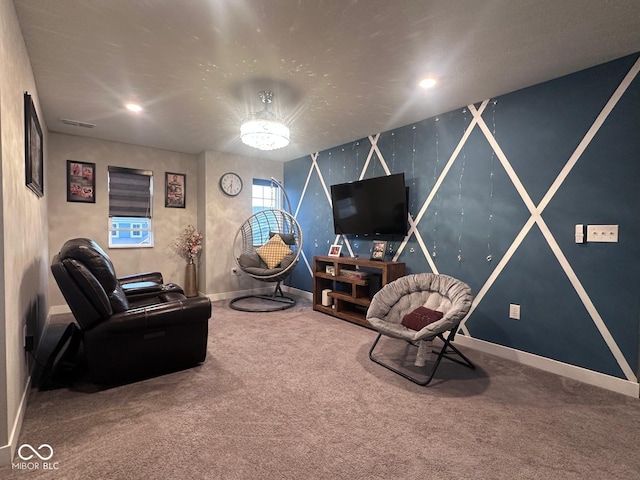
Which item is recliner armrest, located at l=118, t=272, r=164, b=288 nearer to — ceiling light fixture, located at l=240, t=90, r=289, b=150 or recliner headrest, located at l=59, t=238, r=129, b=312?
recliner headrest, located at l=59, t=238, r=129, b=312

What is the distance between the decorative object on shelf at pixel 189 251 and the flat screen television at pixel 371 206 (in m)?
2.26

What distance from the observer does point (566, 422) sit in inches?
71.5

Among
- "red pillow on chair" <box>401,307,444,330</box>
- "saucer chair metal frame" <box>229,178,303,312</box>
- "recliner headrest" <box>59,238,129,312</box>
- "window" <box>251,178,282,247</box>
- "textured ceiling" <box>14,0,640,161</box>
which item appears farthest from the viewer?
"window" <box>251,178,282,247</box>

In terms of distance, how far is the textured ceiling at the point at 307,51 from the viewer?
1.74m

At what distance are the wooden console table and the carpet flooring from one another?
3.85ft

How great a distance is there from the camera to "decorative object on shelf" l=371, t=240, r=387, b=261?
12.4 ft

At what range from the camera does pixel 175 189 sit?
4887mm

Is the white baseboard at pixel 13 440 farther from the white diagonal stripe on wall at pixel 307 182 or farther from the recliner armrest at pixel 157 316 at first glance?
the white diagonal stripe on wall at pixel 307 182

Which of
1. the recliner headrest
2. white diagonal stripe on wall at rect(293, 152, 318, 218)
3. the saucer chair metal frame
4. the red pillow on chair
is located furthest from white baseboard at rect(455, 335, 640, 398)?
white diagonal stripe on wall at rect(293, 152, 318, 218)

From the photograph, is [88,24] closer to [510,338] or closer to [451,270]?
[451,270]

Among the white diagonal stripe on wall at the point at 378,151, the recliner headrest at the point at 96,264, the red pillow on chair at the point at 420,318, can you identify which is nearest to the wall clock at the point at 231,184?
the white diagonal stripe on wall at the point at 378,151

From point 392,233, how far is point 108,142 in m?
4.19

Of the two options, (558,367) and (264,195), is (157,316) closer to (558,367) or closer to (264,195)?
(558,367)

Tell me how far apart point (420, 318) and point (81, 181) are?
4.70 metres
